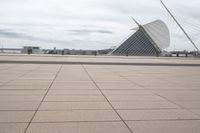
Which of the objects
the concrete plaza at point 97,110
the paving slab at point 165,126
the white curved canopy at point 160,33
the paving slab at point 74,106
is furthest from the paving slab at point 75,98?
the white curved canopy at point 160,33

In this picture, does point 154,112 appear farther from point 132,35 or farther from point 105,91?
point 132,35

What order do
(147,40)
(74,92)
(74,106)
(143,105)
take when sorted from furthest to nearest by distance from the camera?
1. (147,40)
2. (74,92)
3. (143,105)
4. (74,106)

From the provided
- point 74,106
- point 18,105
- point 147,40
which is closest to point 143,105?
point 74,106

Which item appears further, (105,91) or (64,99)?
(105,91)

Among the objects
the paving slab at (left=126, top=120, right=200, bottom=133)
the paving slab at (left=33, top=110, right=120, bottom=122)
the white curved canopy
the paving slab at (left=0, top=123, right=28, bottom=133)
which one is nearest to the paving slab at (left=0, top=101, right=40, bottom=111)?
the paving slab at (left=33, top=110, right=120, bottom=122)

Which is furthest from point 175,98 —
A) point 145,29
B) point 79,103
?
point 145,29

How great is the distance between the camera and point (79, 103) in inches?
310

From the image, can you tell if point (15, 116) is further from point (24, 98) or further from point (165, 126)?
point (165, 126)

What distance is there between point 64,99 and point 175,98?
2980mm

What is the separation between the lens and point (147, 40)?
94688 mm

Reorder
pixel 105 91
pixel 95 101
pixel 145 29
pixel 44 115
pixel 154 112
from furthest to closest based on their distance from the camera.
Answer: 1. pixel 145 29
2. pixel 105 91
3. pixel 95 101
4. pixel 154 112
5. pixel 44 115

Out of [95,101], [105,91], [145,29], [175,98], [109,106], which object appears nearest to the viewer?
[109,106]

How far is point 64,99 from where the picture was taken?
27.5ft

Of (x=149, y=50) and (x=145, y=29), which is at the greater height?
(x=145, y=29)
